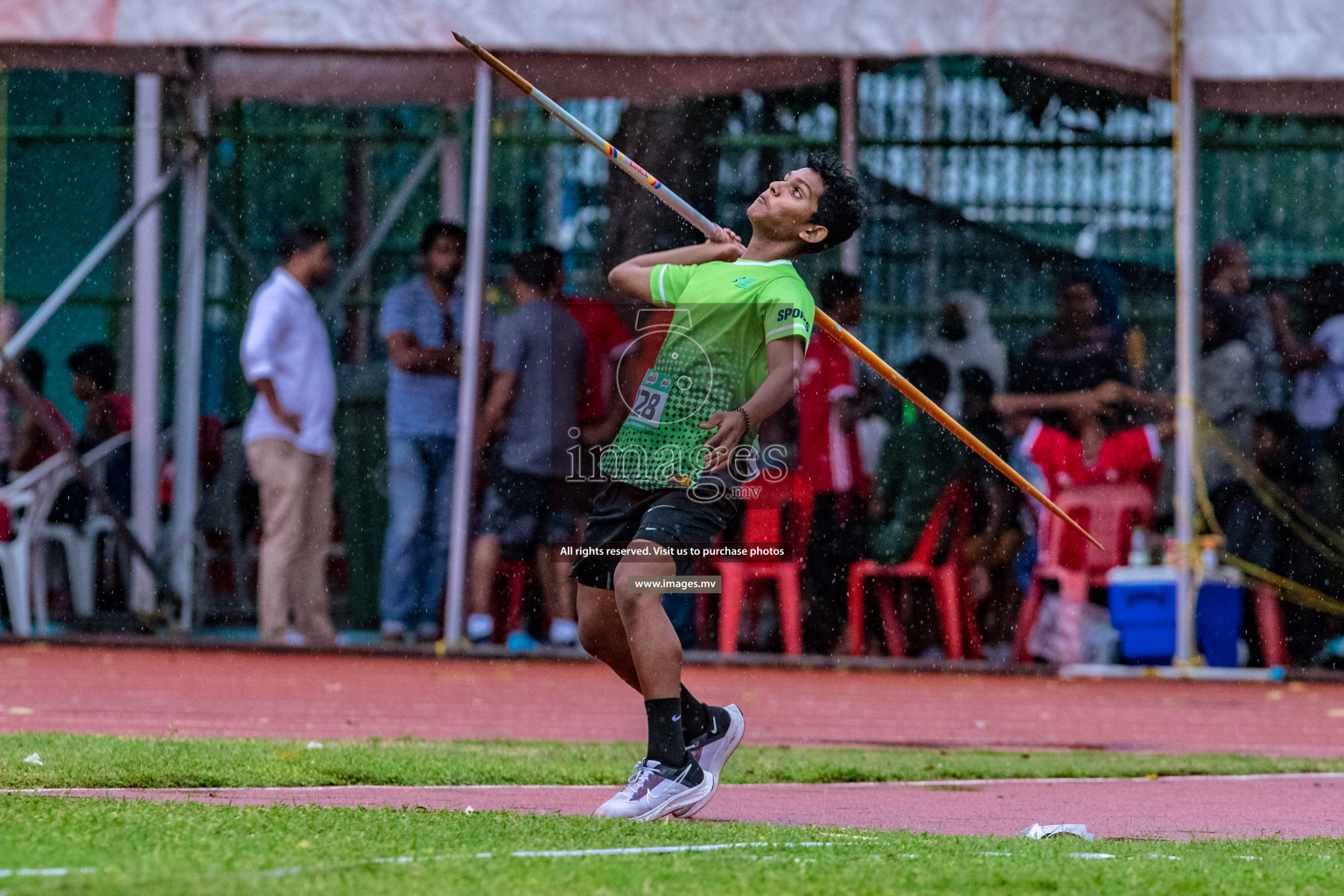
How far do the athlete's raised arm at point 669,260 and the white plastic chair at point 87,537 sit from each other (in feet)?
24.0

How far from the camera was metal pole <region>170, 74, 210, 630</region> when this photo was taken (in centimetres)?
1220

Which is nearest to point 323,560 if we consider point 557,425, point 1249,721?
point 557,425

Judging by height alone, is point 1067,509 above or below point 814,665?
above

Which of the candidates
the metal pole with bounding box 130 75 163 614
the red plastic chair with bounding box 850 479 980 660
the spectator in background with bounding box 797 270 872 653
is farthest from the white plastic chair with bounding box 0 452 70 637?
the red plastic chair with bounding box 850 479 980 660

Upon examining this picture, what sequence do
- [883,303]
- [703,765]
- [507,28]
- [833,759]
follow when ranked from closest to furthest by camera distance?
[703,765] < [833,759] < [507,28] < [883,303]

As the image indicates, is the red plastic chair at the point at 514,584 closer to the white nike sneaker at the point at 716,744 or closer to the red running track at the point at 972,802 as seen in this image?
the red running track at the point at 972,802

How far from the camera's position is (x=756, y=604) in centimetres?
1187

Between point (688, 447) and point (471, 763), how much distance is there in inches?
64.6

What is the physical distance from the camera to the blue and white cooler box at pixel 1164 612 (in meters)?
11.1

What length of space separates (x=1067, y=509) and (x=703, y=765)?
Answer: 20.7ft

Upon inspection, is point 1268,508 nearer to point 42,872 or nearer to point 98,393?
point 98,393

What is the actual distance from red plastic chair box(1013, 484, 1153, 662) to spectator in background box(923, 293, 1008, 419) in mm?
855

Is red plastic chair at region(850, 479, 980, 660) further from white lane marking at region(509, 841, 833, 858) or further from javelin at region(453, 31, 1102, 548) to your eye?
white lane marking at region(509, 841, 833, 858)

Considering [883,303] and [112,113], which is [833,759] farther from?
[112,113]
